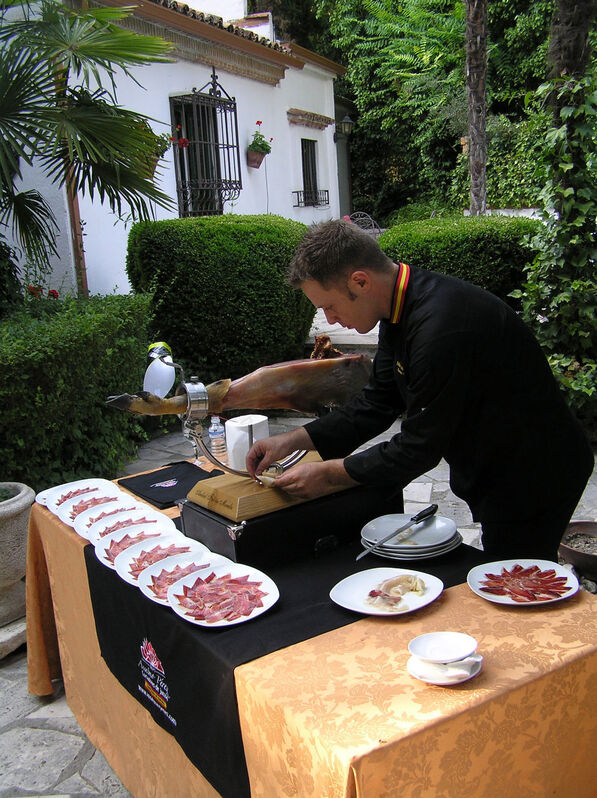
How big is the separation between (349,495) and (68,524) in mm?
1001

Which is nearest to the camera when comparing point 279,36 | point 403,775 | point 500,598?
point 403,775

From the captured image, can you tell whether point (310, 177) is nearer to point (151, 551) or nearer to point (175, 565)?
point (151, 551)

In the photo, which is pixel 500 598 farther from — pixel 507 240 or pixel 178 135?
pixel 178 135

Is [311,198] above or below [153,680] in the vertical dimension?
above

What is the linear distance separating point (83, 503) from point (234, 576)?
922 millimetres

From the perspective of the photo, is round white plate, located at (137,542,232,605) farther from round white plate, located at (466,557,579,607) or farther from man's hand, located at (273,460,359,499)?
round white plate, located at (466,557,579,607)

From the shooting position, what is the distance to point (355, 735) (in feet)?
4.27

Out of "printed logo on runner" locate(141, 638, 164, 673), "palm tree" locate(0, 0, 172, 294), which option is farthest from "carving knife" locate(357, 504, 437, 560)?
"palm tree" locate(0, 0, 172, 294)

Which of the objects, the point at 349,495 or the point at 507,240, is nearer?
the point at 349,495

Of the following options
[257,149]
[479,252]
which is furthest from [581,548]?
[257,149]

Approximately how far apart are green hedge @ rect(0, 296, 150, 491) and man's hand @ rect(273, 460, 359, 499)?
2.54 metres

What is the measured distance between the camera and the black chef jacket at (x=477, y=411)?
1.92m

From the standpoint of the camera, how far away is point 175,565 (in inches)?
80.4

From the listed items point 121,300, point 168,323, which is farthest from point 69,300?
point 168,323
